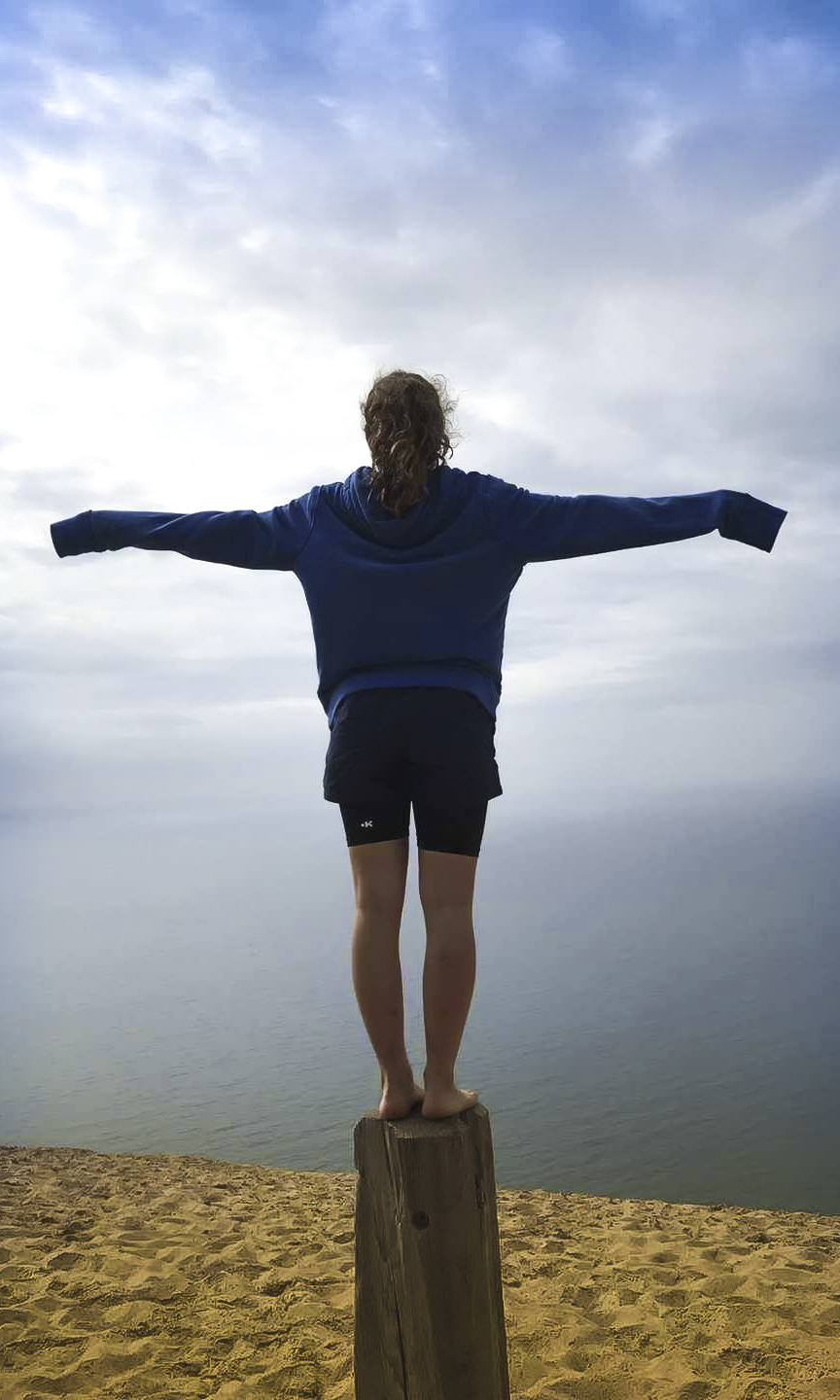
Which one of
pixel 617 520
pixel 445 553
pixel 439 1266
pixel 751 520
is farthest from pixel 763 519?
pixel 439 1266

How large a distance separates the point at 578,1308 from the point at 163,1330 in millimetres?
2054

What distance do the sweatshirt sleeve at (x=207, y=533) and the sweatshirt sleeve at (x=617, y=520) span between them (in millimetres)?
595

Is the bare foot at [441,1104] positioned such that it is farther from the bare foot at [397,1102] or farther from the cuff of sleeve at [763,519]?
the cuff of sleeve at [763,519]

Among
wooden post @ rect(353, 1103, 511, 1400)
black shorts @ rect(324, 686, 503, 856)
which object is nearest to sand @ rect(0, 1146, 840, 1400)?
wooden post @ rect(353, 1103, 511, 1400)

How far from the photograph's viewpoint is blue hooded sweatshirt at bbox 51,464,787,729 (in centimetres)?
276

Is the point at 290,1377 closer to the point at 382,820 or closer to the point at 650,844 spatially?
the point at 382,820

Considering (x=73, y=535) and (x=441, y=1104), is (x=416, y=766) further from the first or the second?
(x=73, y=535)

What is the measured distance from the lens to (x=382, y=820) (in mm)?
2758

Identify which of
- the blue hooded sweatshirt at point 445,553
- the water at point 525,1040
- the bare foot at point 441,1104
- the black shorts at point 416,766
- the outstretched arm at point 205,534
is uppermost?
the outstretched arm at point 205,534

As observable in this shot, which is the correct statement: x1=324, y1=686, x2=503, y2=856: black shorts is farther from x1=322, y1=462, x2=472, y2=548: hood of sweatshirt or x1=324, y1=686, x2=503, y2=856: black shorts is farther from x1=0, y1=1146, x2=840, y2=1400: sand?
x1=0, y1=1146, x2=840, y2=1400: sand

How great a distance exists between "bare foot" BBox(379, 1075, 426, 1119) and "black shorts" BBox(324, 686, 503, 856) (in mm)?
716

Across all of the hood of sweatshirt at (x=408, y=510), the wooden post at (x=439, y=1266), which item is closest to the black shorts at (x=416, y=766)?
the hood of sweatshirt at (x=408, y=510)


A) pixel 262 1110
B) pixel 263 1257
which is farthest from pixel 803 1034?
pixel 263 1257

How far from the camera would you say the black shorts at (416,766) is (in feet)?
8.86
